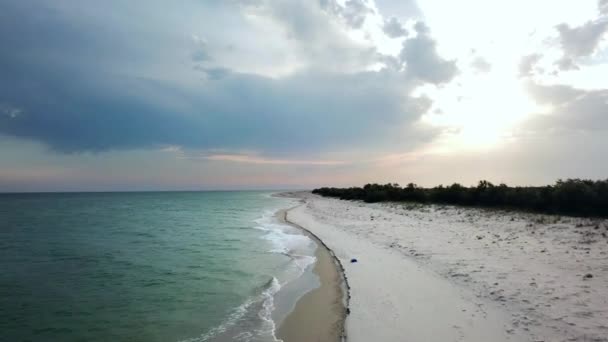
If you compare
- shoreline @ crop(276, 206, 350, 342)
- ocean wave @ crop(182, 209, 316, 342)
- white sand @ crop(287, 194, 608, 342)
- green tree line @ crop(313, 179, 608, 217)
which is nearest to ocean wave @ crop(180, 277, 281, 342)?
ocean wave @ crop(182, 209, 316, 342)

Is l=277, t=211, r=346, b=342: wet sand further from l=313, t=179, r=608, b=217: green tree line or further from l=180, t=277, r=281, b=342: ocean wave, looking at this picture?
l=313, t=179, r=608, b=217: green tree line

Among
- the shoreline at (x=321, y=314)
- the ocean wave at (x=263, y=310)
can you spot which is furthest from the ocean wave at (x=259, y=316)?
the shoreline at (x=321, y=314)

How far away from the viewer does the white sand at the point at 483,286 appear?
6.79 m

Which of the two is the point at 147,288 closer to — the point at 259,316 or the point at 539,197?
the point at 259,316

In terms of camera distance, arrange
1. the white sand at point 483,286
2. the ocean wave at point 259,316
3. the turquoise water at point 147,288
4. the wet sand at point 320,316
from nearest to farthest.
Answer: the white sand at point 483,286, the wet sand at point 320,316, the ocean wave at point 259,316, the turquoise water at point 147,288

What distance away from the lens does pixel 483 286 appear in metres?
9.35

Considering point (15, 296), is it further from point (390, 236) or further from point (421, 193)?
point (421, 193)

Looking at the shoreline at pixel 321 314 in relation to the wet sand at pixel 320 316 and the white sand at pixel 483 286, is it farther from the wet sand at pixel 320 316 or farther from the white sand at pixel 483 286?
the white sand at pixel 483 286

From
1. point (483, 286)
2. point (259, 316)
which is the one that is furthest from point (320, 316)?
point (483, 286)

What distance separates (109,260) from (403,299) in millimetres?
15885

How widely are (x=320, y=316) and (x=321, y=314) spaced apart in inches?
5.7

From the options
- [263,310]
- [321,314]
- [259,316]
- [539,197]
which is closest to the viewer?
[321,314]

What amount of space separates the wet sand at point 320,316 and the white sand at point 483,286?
1.24 feet

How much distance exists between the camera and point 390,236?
62.9 ft
